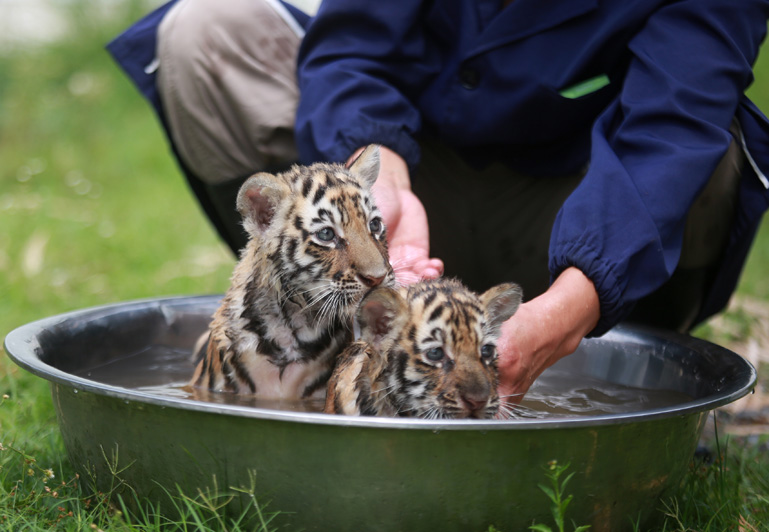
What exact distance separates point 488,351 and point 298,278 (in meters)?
0.79

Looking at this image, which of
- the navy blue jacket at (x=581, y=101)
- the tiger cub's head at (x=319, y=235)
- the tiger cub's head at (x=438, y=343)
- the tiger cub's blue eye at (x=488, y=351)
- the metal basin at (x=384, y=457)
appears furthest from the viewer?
the navy blue jacket at (x=581, y=101)

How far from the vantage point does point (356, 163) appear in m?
3.28

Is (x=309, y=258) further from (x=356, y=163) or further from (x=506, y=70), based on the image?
(x=506, y=70)

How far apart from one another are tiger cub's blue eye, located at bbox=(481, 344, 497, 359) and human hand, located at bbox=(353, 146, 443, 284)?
622 mm

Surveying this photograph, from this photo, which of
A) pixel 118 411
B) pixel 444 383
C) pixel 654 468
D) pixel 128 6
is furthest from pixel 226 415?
pixel 128 6

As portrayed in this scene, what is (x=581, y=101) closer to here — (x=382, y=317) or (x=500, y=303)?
(x=500, y=303)

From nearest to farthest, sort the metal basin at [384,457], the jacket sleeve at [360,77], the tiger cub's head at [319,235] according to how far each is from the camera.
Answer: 1. the metal basin at [384,457]
2. the tiger cub's head at [319,235]
3. the jacket sleeve at [360,77]

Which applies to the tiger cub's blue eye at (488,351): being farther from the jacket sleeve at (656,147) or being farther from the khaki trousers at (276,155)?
the khaki trousers at (276,155)

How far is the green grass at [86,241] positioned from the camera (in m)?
2.82

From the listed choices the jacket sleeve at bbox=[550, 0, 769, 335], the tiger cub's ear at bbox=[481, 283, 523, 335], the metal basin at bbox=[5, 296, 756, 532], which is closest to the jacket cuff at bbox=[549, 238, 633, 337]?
the jacket sleeve at bbox=[550, 0, 769, 335]

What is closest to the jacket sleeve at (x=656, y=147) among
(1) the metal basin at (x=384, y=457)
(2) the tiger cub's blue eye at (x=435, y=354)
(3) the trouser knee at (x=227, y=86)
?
(1) the metal basin at (x=384, y=457)

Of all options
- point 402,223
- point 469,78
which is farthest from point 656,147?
point 469,78

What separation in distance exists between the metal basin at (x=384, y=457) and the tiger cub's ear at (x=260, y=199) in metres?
0.90

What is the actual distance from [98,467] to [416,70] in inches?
98.8
